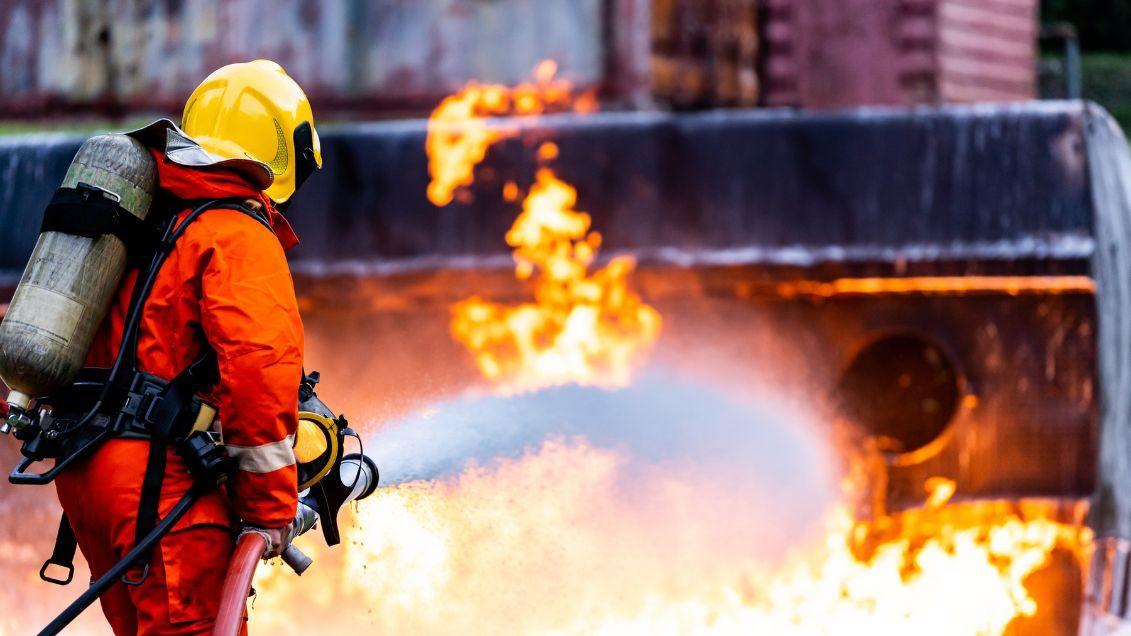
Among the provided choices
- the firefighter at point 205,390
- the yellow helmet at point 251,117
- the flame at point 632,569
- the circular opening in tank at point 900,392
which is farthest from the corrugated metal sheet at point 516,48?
the firefighter at point 205,390

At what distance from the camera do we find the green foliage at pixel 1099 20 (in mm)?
23656

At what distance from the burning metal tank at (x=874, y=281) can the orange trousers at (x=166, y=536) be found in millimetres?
2488

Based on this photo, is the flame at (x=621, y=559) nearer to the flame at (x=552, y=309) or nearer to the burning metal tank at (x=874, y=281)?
the flame at (x=552, y=309)

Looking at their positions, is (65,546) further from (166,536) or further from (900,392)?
(900,392)

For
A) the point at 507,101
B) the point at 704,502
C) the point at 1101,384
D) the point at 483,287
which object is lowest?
the point at 704,502

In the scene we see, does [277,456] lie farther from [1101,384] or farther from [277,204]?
[1101,384]

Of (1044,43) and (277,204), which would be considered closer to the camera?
(277,204)

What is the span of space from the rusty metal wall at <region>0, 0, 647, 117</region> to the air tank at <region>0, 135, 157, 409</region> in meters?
4.42

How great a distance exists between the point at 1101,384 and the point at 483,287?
104 inches

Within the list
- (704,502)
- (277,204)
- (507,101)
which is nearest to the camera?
(277,204)

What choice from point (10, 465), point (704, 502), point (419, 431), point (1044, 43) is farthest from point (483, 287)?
point (1044, 43)

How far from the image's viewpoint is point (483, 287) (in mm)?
6156

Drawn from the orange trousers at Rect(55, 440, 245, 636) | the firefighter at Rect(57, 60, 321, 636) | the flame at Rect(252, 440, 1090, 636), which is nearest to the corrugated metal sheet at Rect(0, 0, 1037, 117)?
the flame at Rect(252, 440, 1090, 636)

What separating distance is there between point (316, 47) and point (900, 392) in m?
3.75
